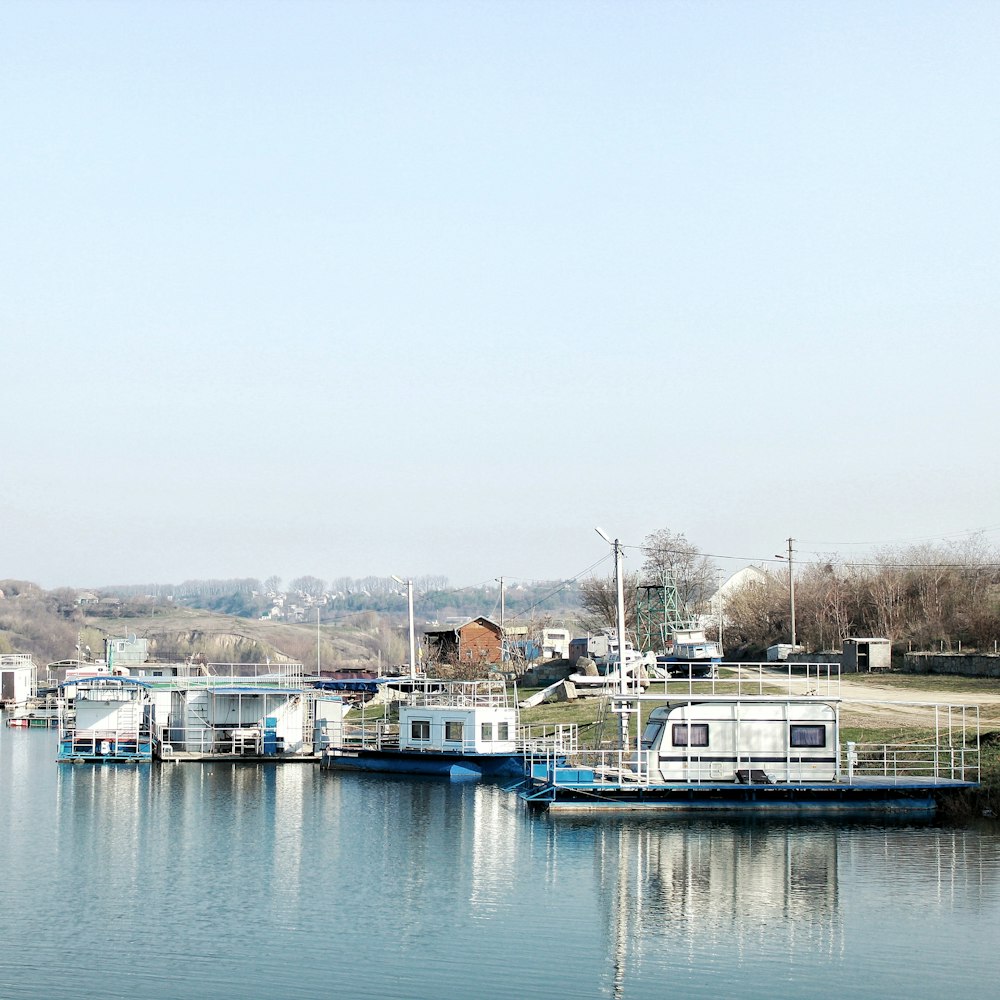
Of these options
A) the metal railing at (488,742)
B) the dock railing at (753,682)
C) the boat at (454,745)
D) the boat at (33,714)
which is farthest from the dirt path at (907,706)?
the boat at (33,714)

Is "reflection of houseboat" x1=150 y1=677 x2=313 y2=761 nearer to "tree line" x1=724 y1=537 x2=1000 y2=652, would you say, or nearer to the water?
the water

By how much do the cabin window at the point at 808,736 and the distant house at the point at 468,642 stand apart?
68.6 meters

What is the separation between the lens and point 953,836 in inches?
1623

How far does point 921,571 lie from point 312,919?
6994 cm

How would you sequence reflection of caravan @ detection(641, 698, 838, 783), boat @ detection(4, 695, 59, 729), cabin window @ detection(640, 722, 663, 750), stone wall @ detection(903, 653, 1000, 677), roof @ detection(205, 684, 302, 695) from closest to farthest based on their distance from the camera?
reflection of caravan @ detection(641, 698, 838, 783) < cabin window @ detection(640, 722, 663, 750) < roof @ detection(205, 684, 302, 695) < stone wall @ detection(903, 653, 1000, 677) < boat @ detection(4, 695, 59, 729)

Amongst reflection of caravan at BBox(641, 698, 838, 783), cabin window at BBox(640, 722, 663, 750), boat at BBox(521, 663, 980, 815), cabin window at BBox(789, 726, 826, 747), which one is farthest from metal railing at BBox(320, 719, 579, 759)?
cabin window at BBox(789, 726, 826, 747)

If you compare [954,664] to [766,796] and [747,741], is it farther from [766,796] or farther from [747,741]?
[766,796]

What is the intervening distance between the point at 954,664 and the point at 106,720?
45.6 m

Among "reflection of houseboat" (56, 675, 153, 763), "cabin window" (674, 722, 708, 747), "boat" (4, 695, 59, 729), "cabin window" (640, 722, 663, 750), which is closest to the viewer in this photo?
"cabin window" (674, 722, 708, 747)

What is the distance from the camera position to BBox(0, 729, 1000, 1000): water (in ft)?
89.2

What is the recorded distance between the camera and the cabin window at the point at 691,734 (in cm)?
4716

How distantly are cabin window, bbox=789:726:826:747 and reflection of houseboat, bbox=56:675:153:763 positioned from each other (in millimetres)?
35382

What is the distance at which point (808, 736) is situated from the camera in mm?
46969

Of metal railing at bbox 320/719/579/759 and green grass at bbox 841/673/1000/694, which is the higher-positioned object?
green grass at bbox 841/673/1000/694
